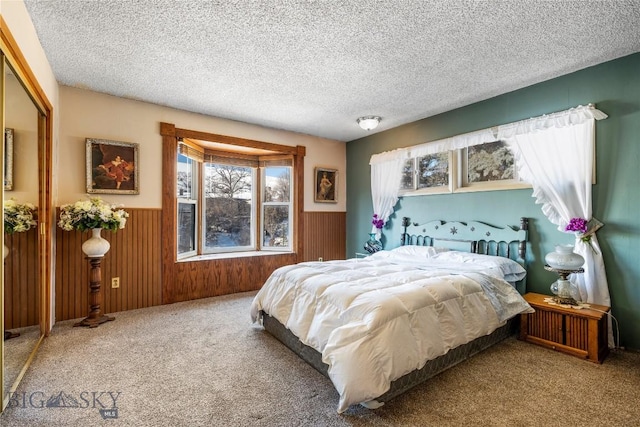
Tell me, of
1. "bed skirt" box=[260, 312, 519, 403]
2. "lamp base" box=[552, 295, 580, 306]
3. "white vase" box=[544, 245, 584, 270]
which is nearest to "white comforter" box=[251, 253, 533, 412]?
"bed skirt" box=[260, 312, 519, 403]

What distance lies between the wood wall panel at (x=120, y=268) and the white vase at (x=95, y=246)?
372 millimetres

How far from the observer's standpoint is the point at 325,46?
248cm

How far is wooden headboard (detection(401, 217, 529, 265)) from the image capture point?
3219 mm

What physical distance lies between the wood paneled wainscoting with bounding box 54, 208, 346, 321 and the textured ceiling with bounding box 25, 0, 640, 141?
1.68 m

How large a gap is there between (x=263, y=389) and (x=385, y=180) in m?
3.59

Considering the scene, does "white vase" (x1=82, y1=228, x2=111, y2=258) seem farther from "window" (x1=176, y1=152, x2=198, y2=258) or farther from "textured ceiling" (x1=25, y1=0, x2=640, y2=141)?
"textured ceiling" (x1=25, y1=0, x2=640, y2=141)

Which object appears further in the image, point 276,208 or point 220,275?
point 276,208

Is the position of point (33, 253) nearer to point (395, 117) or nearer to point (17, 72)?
point (17, 72)

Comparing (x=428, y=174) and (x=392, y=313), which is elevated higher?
(x=428, y=174)

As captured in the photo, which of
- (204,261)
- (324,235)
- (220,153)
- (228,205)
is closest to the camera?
(204,261)

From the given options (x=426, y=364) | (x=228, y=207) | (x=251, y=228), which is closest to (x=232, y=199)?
(x=228, y=207)

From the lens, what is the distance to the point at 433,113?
4098 mm

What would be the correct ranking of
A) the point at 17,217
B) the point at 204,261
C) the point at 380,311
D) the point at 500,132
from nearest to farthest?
the point at 380,311 < the point at 17,217 < the point at 500,132 < the point at 204,261

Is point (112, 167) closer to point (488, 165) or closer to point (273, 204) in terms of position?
point (273, 204)
